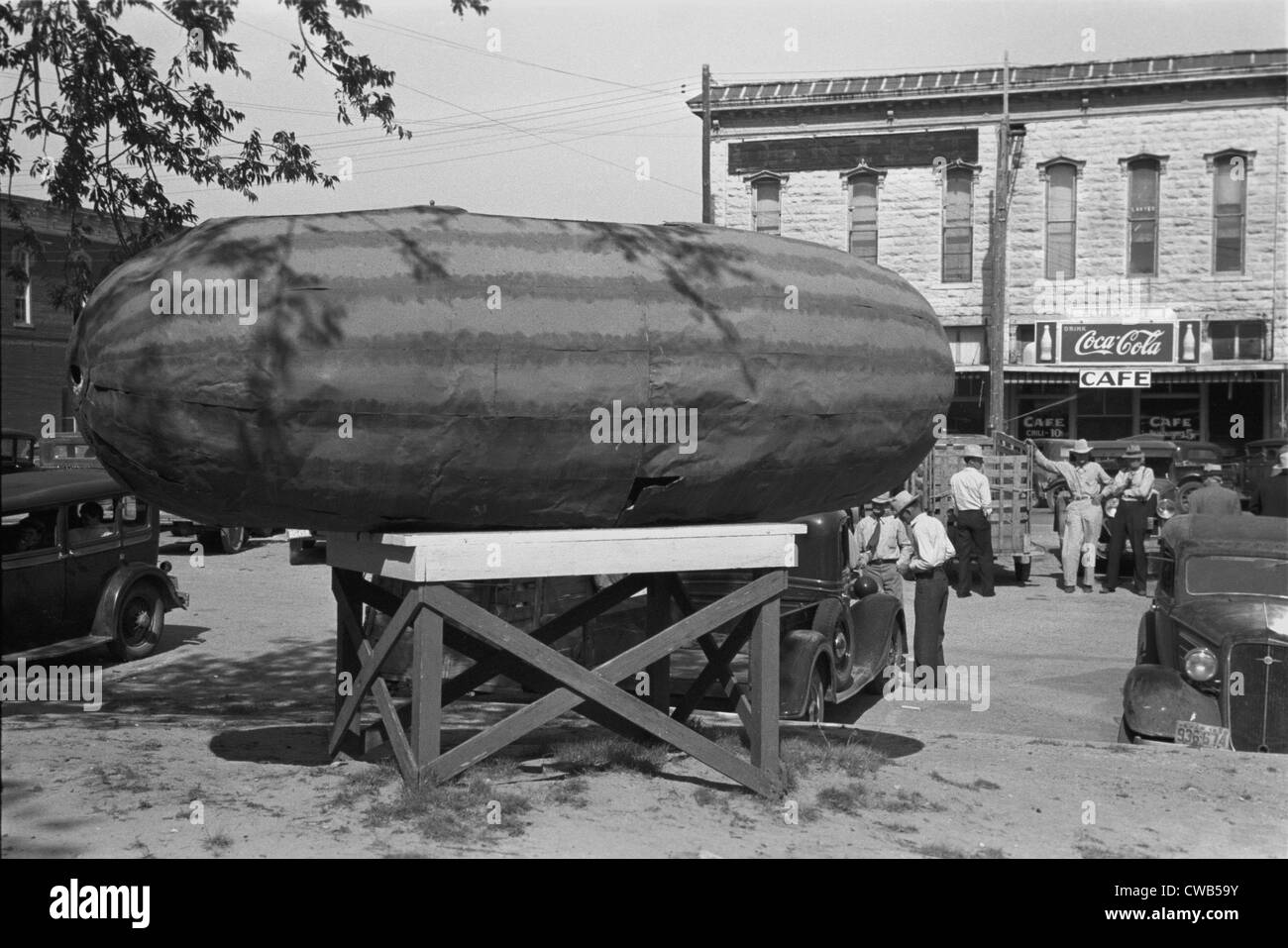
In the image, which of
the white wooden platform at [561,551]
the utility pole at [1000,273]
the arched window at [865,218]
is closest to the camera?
the white wooden platform at [561,551]

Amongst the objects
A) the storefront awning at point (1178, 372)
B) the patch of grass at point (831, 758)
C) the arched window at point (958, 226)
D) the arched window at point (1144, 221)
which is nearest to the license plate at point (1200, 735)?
the patch of grass at point (831, 758)

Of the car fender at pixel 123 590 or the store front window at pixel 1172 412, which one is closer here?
the car fender at pixel 123 590

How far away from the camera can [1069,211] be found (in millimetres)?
32156

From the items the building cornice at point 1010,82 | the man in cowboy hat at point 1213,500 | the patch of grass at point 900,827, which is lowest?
the patch of grass at point 900,827

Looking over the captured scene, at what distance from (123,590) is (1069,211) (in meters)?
26.0

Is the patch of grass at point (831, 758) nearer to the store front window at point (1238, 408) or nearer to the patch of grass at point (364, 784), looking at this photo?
the patch of grass at point (364, 784)

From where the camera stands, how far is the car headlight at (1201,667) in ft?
28.2

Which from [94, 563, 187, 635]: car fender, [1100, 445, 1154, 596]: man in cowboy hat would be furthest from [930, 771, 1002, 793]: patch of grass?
[1100, 445, 1154, 596]: man in cowboy hat

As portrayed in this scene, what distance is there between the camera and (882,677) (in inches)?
445

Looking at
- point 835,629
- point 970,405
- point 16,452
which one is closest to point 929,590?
point 835,629

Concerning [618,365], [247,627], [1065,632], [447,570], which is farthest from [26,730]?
[1065,632]

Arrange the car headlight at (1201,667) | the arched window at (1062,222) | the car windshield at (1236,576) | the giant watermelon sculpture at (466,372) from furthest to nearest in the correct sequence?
the arched window at (1062,222) < the car windshield at (1236,576) < the car headlight at (1201,667) < the giant watermelon sculpture at (466,372)

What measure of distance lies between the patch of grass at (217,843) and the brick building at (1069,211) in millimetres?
27110

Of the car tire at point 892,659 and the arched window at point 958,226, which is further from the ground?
the arched window at point 958,226
